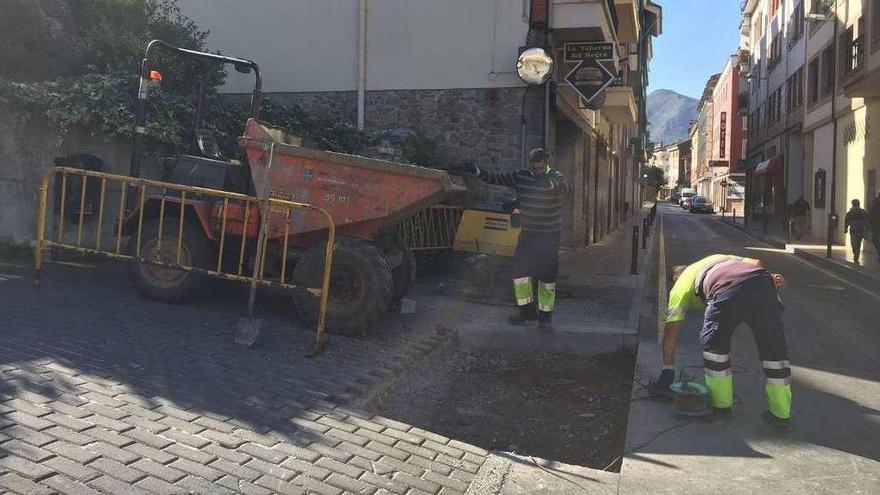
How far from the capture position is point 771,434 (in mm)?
4359

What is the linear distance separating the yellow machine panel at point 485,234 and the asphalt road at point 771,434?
2889 mm

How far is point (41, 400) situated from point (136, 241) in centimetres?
293

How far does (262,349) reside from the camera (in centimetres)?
568

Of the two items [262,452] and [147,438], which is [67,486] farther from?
[262,452]

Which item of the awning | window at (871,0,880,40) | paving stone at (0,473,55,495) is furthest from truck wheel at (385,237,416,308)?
the awning

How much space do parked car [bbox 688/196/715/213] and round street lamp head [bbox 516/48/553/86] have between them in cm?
5086

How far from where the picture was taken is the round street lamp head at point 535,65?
10.4 meters

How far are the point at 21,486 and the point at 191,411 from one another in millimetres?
1212

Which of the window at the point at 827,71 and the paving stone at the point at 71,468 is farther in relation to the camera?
the window at the point at 827,71

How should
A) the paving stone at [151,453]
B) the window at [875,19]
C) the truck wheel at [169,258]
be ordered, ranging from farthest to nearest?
the window at [875,19]
the truck wheel at [169,258]
the paving stone at [151,453]

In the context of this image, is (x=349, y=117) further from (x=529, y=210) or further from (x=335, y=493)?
(x=335, y=493)

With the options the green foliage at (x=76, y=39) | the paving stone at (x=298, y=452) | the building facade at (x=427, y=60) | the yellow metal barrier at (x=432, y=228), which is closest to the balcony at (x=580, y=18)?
the building facade at (x=427, y=60)

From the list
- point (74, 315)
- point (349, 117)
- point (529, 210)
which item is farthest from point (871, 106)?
point (74, 315)

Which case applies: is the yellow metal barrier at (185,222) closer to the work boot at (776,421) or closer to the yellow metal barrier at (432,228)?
the yellow metal barrier at (432,228)
